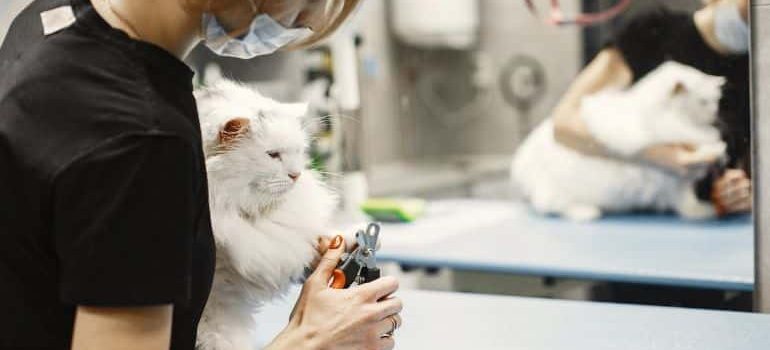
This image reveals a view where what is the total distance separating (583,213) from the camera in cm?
208

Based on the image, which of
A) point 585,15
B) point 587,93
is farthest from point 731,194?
point 585,15

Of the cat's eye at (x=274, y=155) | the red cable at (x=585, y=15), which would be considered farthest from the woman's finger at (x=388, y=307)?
the red cable at (x=585, y=15)

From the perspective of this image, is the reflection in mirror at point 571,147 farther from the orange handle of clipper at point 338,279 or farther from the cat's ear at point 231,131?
the cat's ear at point 231,131

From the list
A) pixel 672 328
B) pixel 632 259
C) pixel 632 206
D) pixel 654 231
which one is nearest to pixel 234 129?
pixel 672 328

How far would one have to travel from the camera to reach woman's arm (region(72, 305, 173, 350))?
705 mm

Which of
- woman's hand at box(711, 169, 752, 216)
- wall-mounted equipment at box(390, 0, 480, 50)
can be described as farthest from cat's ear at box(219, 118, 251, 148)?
wall-mounted equipment at box(390, 0, 480, 50)

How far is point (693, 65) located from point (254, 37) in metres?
1.40

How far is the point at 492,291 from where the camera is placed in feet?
6.30

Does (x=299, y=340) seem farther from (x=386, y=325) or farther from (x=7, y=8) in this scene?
(x=7, y=8)

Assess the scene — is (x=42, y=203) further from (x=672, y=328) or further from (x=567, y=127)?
(x=567, y=127)

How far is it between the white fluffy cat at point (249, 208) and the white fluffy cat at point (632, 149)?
1.20 meters

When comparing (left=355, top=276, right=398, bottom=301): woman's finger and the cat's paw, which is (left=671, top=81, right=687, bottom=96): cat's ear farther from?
(left=355, top=276, right=398, bottom=301): woman's finger

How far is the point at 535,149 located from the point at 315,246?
1.36m

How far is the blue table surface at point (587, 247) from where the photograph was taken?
4.97 ft
